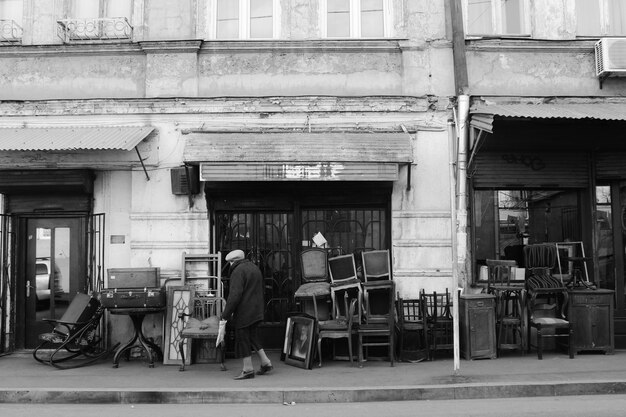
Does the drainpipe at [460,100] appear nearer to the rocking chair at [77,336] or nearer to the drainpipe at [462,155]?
the drainpipe at [462,155]

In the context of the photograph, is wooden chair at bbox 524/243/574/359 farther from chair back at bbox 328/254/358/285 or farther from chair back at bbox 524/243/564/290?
chair back at bbox 328/254/358/285

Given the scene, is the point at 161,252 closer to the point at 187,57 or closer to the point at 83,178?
the point at 83,178

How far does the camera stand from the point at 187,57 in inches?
407

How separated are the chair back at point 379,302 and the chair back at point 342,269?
0.38 meters

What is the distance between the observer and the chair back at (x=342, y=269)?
9.91 meters

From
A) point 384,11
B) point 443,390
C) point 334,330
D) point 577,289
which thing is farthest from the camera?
point 384,11

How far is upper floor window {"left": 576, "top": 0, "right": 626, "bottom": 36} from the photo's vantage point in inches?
421

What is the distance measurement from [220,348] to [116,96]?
14.4ft

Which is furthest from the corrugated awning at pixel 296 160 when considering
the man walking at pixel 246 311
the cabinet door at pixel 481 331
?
the cabinet door at pixel 481 331

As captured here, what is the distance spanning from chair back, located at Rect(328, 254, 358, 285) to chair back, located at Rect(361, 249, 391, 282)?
185mm

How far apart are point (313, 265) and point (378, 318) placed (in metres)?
1.30

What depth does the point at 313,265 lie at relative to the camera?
9.95 meters

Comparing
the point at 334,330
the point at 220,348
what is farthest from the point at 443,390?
the point at 220,348

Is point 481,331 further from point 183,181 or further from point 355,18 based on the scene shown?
point 355,18
